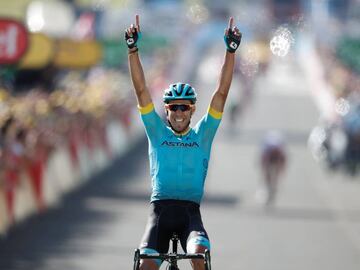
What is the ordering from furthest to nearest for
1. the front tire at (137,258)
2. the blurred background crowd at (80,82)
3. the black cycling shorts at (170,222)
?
the blurred background crowd at (80,82) < the black cycling shorts at (170,222) < the front tire at (137,258)

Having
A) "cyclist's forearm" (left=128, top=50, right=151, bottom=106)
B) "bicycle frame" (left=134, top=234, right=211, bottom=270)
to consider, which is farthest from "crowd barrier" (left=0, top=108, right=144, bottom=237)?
"bicycle frame" (left=134, top=234, right=211, bottom=270)

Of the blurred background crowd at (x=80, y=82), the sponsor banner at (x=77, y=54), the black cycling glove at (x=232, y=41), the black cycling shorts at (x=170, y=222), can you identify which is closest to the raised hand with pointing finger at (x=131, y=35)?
the black cycling glove at (x=232, y=41)

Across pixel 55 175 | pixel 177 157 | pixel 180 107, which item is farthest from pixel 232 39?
pixel 55 175

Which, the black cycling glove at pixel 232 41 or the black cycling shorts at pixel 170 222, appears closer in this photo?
the black cycling shorts at pixel 170 222

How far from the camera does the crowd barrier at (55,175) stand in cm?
2094

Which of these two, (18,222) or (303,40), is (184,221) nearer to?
(18,222)

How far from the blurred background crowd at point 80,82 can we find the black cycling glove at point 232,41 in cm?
125

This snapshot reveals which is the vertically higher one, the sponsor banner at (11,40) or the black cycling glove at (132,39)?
the sponsor banner at (11,40)

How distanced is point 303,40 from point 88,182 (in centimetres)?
5440

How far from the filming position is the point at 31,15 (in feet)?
119

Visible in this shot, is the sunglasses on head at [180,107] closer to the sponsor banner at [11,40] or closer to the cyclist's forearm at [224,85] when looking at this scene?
the cyclist's forearm at [224,85]

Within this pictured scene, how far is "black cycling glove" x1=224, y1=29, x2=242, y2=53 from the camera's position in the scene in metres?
10.8

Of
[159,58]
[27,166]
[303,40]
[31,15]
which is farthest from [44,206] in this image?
[303,40]

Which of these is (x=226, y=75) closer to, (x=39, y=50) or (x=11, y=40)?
(x=11, y=40)
